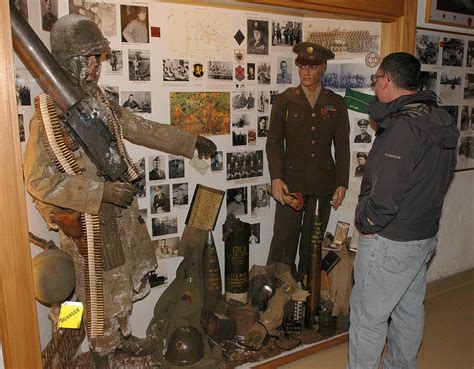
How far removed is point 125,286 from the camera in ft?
7.54

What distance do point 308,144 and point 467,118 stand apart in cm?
153

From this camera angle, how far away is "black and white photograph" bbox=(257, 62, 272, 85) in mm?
3316

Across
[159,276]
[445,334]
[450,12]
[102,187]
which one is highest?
[450,12]

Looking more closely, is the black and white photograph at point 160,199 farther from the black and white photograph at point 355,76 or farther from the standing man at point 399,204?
the black and white photograph at point 355,76

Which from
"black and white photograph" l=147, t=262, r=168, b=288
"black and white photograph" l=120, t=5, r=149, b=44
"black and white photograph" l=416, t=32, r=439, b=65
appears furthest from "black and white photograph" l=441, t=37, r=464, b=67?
"black and white photograph" l=147, t=262, r=168, b=288

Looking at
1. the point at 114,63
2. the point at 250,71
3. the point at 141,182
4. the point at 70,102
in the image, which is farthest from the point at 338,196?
the point at 70,102

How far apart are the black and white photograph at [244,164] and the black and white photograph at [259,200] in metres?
0.10

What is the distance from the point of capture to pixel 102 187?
2051 mm

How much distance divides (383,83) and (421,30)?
1.43 m

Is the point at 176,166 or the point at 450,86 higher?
the point at 450,86

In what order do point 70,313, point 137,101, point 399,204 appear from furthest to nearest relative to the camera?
point 137,101
point 399,204
point 70,313

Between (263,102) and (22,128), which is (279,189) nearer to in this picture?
(263,102)

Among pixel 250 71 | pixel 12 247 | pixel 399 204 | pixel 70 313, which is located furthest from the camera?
pixel 250 71

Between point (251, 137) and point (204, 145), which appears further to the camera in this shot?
point (251, 137)
